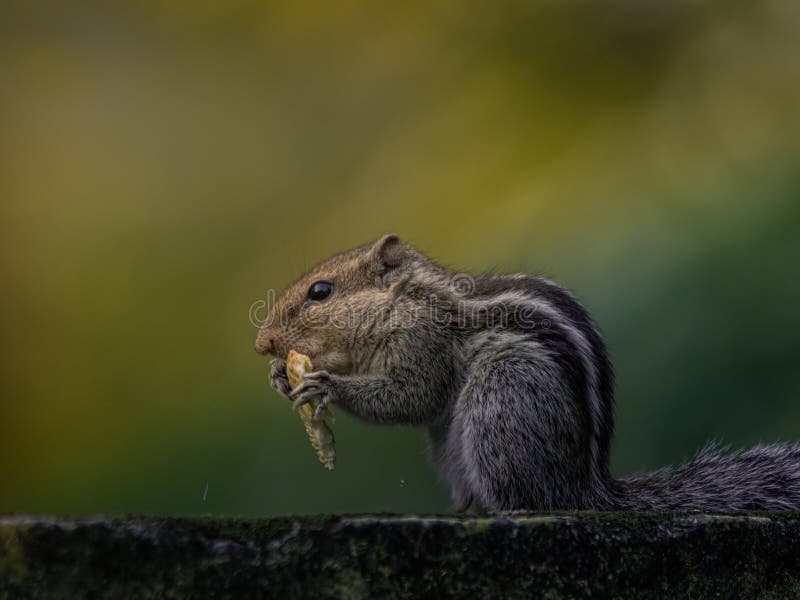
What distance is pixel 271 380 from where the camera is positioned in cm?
280

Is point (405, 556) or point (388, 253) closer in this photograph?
point (405, 556)

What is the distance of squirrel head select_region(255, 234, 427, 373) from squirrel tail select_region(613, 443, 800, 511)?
0.87m

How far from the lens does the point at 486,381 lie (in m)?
2.36

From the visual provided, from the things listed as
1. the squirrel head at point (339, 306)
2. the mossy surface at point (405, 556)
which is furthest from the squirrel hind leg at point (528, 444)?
the mossy surface at point (405, 556)

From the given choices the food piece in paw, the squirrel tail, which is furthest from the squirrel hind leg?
the food piece in paw

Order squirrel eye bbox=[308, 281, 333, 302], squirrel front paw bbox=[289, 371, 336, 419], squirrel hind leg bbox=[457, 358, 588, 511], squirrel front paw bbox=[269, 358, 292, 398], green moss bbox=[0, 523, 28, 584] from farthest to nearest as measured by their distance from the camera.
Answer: squirrel eye bbox=[308, 281, 333, 302]
squirrel front paw bbox=[269, 358, 292, 398]
squirrel front paw bbox=[289, 371, 336, 419]
squirrel hind leg bbox=[457, 358, 588, 511]
green moss bbox=[0, 523, 28, 584]

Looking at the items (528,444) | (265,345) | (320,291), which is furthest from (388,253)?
(528,444)

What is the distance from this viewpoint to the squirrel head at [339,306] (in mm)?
2764

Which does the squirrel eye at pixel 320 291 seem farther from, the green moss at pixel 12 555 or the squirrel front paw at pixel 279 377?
the green moss at pixel 12 555

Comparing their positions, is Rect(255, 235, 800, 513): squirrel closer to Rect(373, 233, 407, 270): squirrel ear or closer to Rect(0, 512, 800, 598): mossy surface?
Rect(373, 233, 407, 270): squirrel ear

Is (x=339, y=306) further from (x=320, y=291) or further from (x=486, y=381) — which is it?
(x=486, y=381)

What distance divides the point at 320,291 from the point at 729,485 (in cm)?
134

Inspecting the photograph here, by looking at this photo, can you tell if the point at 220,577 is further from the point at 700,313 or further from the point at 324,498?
the point at 700,313

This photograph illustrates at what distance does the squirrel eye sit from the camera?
9.48ft
